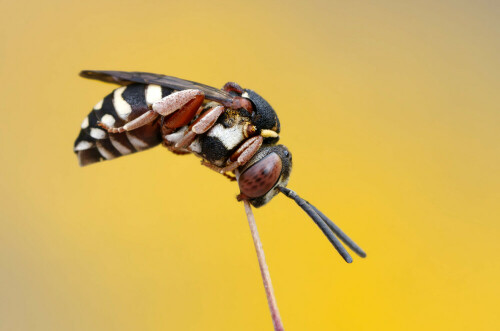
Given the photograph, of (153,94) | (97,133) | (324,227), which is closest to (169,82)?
(153,94)

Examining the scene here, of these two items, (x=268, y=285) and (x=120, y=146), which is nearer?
(x=268, y=285)

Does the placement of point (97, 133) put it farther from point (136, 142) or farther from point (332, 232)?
point (332, 232)

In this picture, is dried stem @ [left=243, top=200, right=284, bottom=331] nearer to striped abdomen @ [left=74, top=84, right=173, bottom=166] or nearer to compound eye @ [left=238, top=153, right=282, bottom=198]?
compound eye @ [left=238, top=153, right=282, bottom=198]

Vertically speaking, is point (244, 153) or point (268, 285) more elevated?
point (244, 153)

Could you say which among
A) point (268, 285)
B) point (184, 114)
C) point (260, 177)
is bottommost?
point (268, 285)

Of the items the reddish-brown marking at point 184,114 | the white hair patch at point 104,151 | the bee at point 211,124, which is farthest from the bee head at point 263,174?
the white hair patch at point 104,151

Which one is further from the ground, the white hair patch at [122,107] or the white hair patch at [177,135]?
the white hair patch at [122,107]

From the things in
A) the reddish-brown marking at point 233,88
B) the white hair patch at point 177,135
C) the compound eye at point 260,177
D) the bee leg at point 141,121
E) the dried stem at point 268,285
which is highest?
the reddish-brown marking at point 233,88

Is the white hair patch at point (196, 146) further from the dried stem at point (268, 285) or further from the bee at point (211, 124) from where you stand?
the dried stem at point (268, 285)

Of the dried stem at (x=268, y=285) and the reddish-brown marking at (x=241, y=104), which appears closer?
the dried stem at (x=268, y=285)
